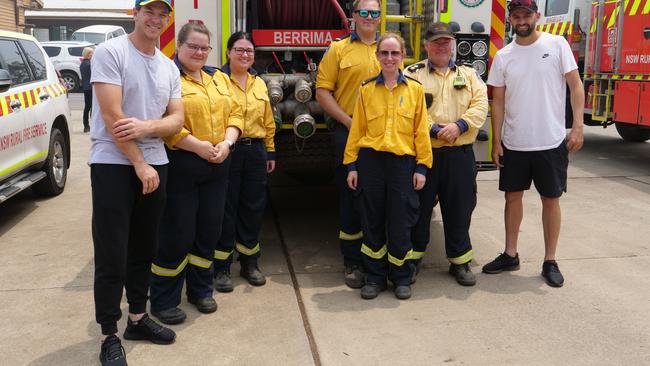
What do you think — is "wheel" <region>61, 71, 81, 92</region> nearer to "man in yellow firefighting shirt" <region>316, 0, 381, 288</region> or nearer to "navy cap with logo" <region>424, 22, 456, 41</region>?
"man in yellow firefighting shirt" <region>316, 0, 381, 288</region>

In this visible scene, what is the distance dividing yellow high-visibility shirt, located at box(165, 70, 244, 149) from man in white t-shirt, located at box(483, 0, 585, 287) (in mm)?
1955

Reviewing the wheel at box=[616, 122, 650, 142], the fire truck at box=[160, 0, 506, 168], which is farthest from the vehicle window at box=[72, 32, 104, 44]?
the fire truck at box=[160, 0, 506, 168]

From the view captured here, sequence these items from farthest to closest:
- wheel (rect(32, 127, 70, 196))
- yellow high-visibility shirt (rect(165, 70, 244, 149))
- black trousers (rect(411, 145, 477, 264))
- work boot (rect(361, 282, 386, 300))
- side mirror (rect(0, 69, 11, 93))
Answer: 1. wheel (rect(32, 127, 70, 196))
2. side mirror (rect(0, 69, 11, 93))
3. black trousers (rect(411, 145, 477, 264))
4. work boot (rect(361, 282, 386, 300))
5. yellow high-visibility shirt (rect(165, 70, 244, 149))

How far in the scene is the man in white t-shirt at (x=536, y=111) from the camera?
4.49m

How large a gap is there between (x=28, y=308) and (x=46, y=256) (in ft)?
3.81

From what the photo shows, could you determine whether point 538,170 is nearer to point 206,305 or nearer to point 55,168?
point 206,305

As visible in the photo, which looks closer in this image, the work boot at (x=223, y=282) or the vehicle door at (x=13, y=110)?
the work boot at (x=223, y=282)

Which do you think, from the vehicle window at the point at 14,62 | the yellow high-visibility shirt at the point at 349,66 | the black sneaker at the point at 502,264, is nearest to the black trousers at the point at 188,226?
the yellow high-visibility shirt at the point at 349,66

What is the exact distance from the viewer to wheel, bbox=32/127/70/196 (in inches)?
279

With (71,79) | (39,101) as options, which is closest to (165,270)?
(39,101)

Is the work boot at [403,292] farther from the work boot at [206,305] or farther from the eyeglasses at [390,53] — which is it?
the eyeglasses at [390,53]

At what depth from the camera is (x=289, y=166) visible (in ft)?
18.0

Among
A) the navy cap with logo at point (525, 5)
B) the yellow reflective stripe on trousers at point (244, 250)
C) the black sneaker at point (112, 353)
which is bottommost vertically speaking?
the black sneaker at point (112, 353)

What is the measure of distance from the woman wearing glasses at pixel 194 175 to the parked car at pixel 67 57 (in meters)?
22.3
